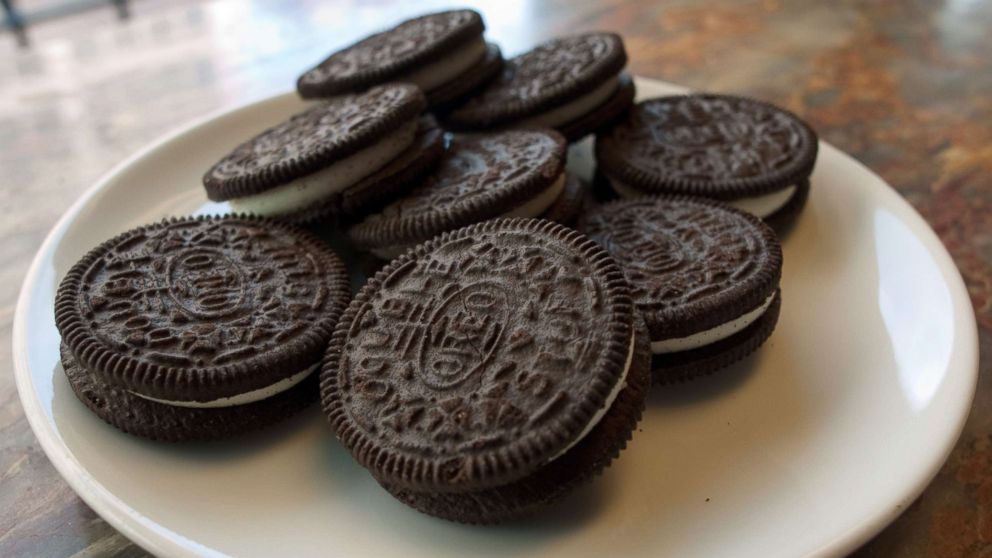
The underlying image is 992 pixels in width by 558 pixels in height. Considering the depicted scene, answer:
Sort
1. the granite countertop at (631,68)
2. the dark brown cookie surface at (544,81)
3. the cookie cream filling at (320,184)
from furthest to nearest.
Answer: the dark brown cookie surface at (544,81)
the cookie cream filling at (320,184)
the granite countertop at (631,68)

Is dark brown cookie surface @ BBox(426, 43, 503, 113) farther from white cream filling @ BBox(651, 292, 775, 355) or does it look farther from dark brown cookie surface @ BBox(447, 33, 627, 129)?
white cream filling @ BBox(651, 292, 775, 355)

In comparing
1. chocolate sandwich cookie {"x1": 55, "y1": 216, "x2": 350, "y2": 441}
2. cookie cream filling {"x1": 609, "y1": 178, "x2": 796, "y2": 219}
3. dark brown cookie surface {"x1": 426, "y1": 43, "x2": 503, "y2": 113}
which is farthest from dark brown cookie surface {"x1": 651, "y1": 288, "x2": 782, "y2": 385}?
dark brown cookie surface {"x1": 426, "y1": 43, "x2": 503, "y2": 113}

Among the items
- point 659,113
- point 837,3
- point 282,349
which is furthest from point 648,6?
point 282,349

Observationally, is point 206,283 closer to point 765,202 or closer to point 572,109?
point 572,109

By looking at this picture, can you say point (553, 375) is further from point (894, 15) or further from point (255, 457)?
point (894, 15)

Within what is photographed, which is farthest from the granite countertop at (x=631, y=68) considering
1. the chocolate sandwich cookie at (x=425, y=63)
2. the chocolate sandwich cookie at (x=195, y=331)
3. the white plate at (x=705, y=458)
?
the chocolate sandwich cookie at (x=425, y=63)

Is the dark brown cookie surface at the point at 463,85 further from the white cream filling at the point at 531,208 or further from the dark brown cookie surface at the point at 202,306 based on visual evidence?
the dark brown cookie surface at the point at 202,306
